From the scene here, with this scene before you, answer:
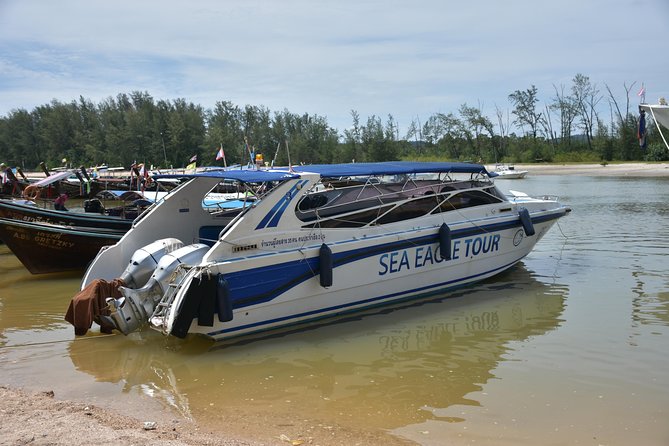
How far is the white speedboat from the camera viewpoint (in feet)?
22.9

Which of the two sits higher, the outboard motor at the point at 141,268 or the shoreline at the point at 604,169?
the shoreline at the point at 604,169

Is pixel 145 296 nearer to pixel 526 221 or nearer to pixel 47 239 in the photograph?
pixel 47 239

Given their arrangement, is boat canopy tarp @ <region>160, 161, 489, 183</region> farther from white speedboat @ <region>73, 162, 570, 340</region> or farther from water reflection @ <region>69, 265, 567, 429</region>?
water reflection @ <region>69, 265, 567, 429</region>

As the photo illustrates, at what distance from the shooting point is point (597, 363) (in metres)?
6.55

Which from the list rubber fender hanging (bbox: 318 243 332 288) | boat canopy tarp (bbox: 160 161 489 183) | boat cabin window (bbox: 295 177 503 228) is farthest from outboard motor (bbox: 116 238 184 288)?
rubber fender hanging (bbox: 318 243 332 288)

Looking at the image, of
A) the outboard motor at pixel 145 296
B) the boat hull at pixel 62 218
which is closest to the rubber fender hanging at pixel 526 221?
the outboard motor at pixel 145 296

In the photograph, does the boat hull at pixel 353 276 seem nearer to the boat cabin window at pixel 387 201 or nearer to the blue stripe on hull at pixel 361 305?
the blue stripe on hull at pixel 361 305

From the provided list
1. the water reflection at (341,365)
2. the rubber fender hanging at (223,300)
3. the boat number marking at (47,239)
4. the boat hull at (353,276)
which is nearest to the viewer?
the water reflection at (341,365)

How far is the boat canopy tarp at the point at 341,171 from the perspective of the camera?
7679mm

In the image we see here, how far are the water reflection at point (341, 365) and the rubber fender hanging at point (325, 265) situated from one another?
72cm

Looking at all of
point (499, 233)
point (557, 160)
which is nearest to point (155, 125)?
point (557, 160)

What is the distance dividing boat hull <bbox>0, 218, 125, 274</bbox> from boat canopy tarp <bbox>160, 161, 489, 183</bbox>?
174 inches

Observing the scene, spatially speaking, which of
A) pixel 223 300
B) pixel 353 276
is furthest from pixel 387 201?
pixel 223 300

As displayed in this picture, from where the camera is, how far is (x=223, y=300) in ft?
21.9
